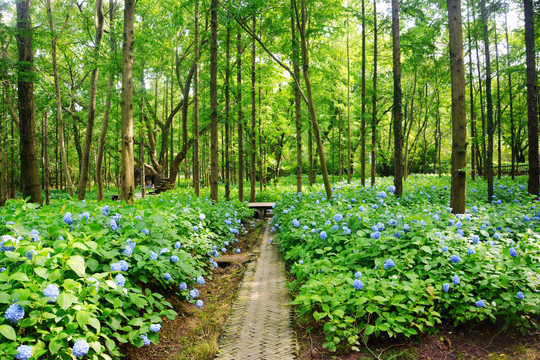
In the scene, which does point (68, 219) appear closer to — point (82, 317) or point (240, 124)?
point (82, 317)

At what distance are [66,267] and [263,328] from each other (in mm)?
2058

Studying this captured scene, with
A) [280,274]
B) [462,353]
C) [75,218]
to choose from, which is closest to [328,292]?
[462,353]

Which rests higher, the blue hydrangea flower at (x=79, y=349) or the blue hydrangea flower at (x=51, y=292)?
the blue hydrangea flower at (x=51, y=292)

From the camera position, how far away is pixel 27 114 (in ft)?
26.7

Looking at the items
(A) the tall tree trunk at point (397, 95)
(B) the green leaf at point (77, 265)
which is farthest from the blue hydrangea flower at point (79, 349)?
(A) the tall tree trunk at point (397, 95)

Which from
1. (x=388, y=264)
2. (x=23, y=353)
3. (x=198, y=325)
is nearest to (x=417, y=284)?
(x=388, y=264)

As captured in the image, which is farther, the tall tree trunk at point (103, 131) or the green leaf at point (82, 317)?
the tall tree trunk at point (103, 131)

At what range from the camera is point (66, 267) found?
7.50 ft

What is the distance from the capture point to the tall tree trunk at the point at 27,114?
7930mm

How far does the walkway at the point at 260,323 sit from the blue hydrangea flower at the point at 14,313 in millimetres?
1687

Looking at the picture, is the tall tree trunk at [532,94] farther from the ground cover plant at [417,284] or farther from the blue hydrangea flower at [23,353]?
the blue hydrangea flower at [23,353]

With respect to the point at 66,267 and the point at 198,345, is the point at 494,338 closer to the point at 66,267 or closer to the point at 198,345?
the point at 198,345

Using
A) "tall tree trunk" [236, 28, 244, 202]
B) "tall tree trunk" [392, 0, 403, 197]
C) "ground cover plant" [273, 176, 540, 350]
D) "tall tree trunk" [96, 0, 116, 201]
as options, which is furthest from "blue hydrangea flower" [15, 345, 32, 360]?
"tall tree trunk" [96, 0, 116, 201]

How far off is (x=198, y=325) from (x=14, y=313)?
206 centimetres
